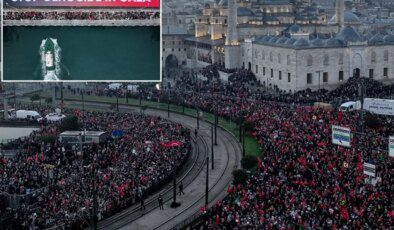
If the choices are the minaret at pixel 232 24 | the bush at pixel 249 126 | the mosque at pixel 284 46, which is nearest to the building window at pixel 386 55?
the mosque at pixel 284 46

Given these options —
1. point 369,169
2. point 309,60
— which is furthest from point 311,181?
point 309,60

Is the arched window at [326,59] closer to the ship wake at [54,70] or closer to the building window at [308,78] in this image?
the building window at [308,78]

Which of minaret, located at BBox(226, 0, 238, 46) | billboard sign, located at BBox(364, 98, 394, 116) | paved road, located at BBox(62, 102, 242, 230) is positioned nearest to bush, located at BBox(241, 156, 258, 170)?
paved road, located at BBox(62, 102, 242, 230)

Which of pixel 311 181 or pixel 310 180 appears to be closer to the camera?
pixel 311 181

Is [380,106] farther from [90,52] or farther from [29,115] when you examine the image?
[90,52]

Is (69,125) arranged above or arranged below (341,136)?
below

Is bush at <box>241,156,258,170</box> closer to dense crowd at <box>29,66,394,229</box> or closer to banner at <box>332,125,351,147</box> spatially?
dense crowd at <box>29,66,394,229</box>
